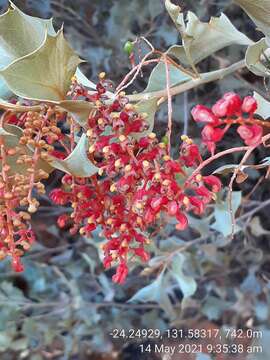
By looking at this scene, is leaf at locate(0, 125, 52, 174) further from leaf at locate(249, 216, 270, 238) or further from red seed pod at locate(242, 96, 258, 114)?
leaf at locate(249, 216, 270, 238)

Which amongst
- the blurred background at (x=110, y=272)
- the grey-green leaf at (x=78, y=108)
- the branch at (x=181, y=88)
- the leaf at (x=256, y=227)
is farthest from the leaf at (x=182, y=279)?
the grey-green leaf at (x=78, y=108)

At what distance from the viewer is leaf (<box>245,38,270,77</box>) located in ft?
2.44

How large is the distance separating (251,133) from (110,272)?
4.08ft

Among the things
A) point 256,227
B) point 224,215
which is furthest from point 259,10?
point 256,227

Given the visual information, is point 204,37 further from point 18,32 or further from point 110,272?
point 110,272

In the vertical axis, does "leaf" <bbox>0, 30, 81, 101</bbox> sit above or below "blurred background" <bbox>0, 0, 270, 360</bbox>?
above

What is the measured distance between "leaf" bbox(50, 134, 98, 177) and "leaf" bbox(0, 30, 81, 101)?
0.20ft

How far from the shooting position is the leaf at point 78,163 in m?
0.70

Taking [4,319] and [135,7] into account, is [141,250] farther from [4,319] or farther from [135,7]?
[4,319]

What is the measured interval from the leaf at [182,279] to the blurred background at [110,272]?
7cm

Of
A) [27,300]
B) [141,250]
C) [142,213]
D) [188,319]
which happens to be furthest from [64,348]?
[142,213]

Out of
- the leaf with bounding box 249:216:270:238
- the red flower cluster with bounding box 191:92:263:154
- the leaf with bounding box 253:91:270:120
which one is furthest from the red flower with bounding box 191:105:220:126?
the leaf with bounding box 249:216:270:238

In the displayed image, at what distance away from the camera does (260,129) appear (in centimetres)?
63

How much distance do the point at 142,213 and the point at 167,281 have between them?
Result: 30.7 inches
